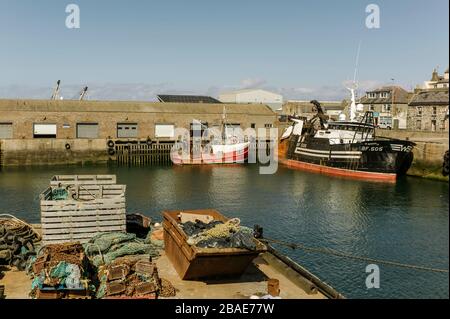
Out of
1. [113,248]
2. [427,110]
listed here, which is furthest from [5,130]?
[427,110]

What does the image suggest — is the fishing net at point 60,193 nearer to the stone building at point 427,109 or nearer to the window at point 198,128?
the window at point 198,128

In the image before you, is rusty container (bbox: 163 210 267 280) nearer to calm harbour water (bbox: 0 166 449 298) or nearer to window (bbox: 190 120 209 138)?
calm harbour water (bbox: 0 166 449 298)

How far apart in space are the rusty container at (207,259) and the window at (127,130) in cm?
4558

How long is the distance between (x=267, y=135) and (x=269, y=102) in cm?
3418

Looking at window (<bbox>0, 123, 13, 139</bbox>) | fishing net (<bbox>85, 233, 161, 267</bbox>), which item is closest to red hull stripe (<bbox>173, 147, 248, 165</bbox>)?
window (<bbox>0, 123, 13, 139</bbox>)

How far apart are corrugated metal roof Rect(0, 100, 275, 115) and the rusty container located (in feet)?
154

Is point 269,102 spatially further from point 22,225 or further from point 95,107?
point 22,225

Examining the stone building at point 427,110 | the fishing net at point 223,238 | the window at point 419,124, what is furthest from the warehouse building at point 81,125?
the fishing net at point 223,238

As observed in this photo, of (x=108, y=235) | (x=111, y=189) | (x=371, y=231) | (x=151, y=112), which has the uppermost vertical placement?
(x=151, y=112)

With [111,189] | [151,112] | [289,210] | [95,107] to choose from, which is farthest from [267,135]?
[111,189]

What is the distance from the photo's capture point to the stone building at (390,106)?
68.1 metres

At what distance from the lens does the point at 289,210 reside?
27422 millimetres

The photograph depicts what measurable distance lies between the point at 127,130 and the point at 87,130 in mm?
4981

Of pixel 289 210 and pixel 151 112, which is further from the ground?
pixel 151 112
